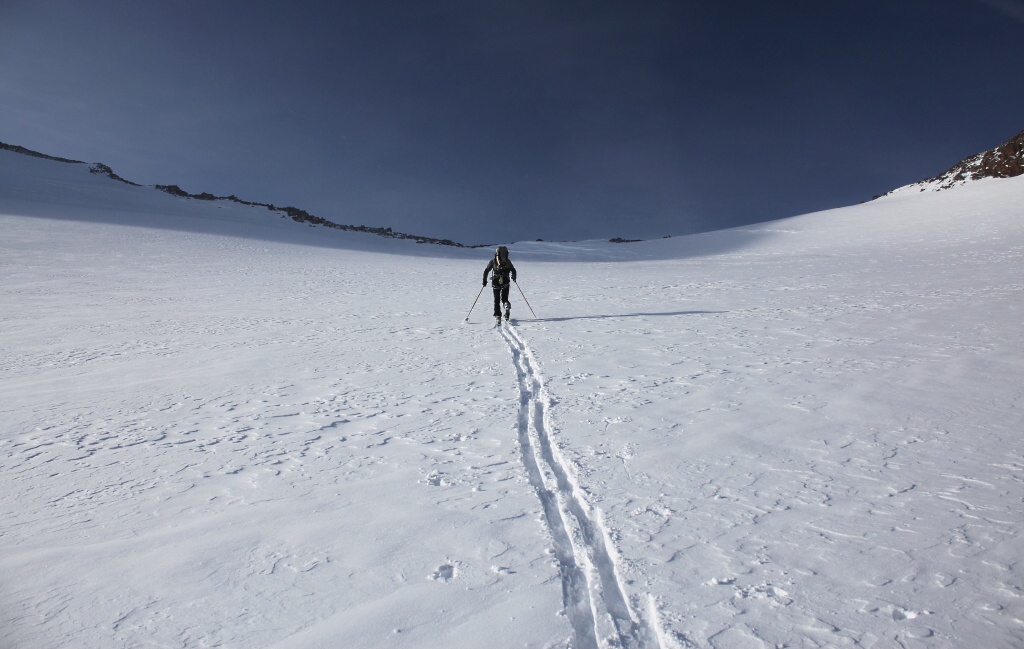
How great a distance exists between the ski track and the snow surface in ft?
0.05

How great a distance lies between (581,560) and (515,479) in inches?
45.4

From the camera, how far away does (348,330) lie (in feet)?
34.9

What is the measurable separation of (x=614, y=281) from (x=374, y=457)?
1561cm

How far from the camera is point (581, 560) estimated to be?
3211 mm

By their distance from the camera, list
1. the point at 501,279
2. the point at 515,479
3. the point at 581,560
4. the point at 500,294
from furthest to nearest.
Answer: the point at 501,279 < the point at 500,294 < the point at 515,479 < the point at 581,560

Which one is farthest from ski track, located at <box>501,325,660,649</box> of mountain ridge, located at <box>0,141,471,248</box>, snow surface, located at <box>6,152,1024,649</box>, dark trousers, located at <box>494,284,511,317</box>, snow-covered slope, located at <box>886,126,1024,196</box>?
snow-covered slope, located at <box>886,126,1024,196</box>

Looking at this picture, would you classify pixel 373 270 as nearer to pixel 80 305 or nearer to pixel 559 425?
pixel 80 305

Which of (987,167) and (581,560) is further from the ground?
(987,167)

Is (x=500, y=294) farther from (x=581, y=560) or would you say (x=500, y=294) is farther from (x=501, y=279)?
(x=581, y=560)

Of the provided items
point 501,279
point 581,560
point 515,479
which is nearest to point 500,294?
point 501,279

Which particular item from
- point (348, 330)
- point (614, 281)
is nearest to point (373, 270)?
point (614, 281)

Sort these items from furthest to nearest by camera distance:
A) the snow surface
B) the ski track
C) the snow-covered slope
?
the snow-covered slope, the snow surface, the ski track

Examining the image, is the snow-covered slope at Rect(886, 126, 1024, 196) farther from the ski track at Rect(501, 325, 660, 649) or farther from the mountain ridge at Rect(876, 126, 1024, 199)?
the ski track at Rect(501, 325, 660, 649)

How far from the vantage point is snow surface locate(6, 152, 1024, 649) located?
277cm
